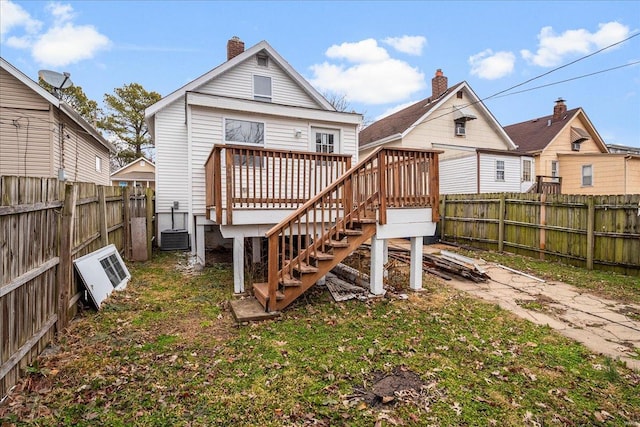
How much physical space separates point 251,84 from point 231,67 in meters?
0.83

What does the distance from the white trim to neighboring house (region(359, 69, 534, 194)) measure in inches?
354

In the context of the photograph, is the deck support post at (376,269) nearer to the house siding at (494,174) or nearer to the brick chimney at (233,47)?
the brick chimney at (233,47)

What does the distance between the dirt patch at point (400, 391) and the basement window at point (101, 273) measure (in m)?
3.87

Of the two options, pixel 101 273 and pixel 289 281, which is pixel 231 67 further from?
pixel 289 281

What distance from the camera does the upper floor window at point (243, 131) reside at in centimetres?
805

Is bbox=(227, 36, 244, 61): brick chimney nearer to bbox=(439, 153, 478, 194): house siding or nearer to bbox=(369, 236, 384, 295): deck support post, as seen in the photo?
bbox=(369, 236, 384, 295): deck support post

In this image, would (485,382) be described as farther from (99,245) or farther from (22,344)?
(99,245)

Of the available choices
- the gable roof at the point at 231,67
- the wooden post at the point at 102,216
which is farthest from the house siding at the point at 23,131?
the wooden post at the point at 102,216

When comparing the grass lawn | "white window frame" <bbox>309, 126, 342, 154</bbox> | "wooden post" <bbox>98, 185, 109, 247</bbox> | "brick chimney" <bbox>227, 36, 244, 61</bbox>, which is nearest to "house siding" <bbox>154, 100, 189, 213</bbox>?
"brick chimney" <bbox>227, 36, 244, 61</bbox>

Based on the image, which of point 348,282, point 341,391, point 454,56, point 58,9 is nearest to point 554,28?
point 454,56

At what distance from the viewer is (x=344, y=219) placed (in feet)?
17.4

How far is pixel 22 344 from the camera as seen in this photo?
289 centimetres

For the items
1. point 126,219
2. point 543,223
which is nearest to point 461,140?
point 543,223

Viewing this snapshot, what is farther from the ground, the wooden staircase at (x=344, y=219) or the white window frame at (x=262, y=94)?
the white window frame at (x=262, y=94)
